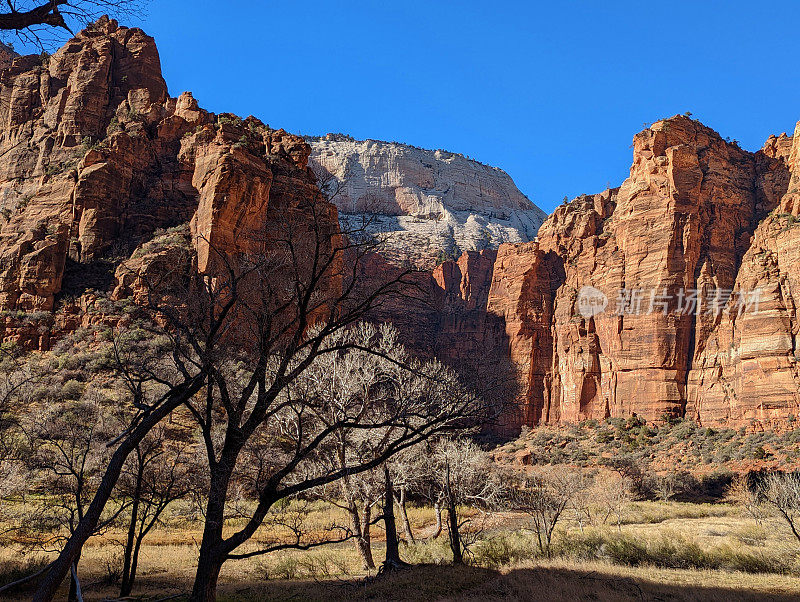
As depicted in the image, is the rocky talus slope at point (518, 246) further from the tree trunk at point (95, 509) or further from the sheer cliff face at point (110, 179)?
the tree trunk at point (95, 509)

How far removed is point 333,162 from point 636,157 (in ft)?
326

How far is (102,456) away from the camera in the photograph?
22.1 metres

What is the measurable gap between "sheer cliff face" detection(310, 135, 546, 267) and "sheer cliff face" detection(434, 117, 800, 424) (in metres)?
54.2

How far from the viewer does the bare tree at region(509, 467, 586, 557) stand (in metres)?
22.4

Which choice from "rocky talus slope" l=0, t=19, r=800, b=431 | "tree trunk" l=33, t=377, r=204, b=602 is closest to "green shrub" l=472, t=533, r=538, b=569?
"tree trunk" l=33, t=377, r=204, b=602

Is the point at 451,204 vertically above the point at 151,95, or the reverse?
the point at 451,204

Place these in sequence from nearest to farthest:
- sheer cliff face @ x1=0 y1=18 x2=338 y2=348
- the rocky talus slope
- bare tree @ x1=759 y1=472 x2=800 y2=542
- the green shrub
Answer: the green shrub
bare tree @ x1=759 y1=472 x2=800 y2=542
sheer cliff face @ x1=0 y1=18 x2=338 y2=348
the rocky talus slope

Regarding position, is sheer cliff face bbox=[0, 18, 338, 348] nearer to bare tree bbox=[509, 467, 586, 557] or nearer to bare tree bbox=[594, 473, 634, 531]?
bare tree bbox=[509, 467, 586, 557]

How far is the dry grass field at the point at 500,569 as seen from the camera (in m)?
12.3

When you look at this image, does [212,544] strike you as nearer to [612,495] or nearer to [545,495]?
[545,495]

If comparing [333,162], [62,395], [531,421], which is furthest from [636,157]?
[333,162]

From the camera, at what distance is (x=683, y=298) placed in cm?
6062

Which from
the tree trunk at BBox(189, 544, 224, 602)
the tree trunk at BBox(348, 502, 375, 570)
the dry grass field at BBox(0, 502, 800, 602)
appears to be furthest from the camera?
the tree trunk at BBox(348, 502, 375, 570)

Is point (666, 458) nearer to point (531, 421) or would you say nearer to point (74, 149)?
point (531, 421)
